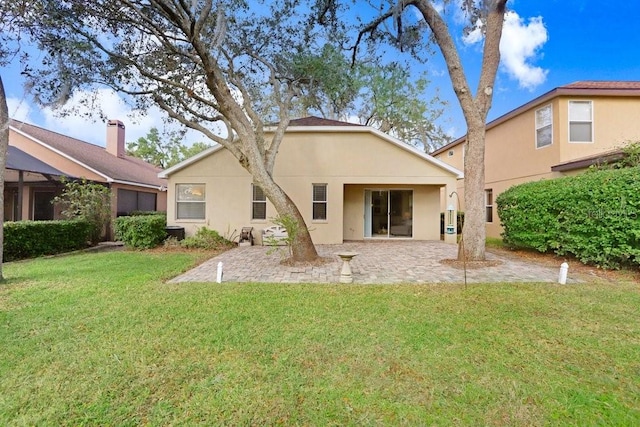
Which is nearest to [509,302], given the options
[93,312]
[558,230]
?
[558,230]

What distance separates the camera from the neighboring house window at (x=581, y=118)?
11.2m

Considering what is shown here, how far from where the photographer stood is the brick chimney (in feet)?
59.3

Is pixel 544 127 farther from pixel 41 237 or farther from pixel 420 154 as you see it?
pixel 41 237

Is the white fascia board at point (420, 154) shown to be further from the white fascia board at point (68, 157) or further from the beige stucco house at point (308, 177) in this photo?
the white fascia board at point (68, 157)

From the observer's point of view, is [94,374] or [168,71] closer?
[94,374]

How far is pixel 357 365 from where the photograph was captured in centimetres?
311

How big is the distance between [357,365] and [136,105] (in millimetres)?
10847

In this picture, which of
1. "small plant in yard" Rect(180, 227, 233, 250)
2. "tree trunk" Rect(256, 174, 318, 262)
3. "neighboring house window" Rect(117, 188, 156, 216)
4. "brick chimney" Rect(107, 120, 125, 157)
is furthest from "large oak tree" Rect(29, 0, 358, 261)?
"brick chimney" Rect(107, 120, 125, 157)

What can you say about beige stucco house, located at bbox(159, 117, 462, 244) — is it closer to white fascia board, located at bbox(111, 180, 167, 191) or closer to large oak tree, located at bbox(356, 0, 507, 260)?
white fascia board, located at bbox(111, 180, 167, 191)

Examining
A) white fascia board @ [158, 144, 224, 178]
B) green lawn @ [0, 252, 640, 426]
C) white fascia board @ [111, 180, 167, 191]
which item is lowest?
green lawn @ [0, 252, 640, 426]

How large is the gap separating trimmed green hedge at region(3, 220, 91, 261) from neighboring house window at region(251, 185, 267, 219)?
238 inches

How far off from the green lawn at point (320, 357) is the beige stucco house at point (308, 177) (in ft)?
22.7

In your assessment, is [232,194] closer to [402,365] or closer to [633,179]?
[402,365]

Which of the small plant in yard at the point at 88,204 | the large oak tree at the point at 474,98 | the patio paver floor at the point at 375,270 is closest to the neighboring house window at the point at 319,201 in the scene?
the patio paver floor at the point at 375,270
